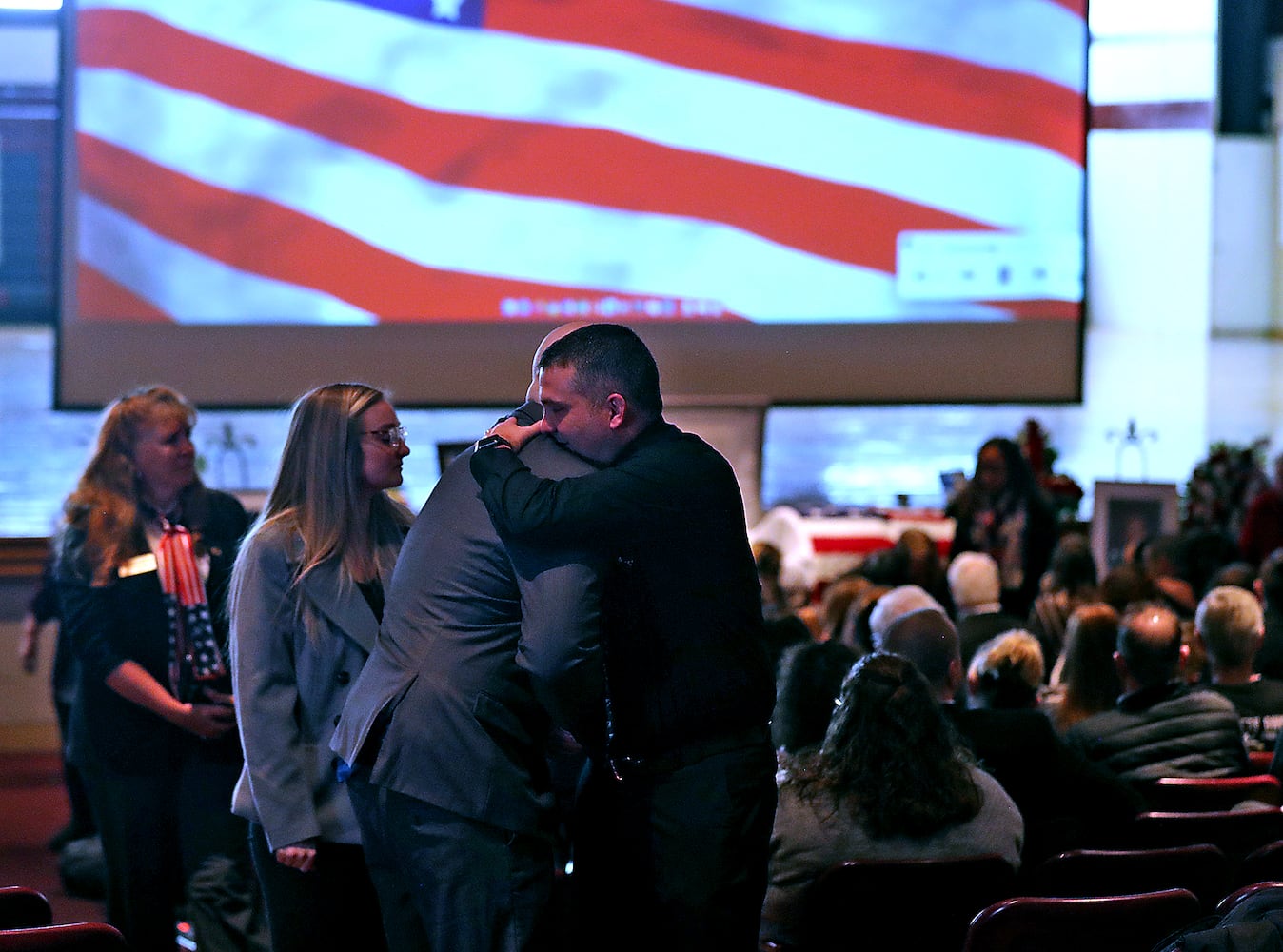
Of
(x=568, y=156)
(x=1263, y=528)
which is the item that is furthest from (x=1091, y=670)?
(x=568, y=156)

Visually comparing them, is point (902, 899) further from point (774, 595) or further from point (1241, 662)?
point (774, 595)

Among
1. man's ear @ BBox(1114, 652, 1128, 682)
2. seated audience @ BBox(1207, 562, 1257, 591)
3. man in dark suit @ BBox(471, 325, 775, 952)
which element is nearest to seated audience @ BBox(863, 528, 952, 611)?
seated audience @ BBox(1207, 562, 1257, 591)

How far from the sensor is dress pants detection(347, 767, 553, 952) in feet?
6.75

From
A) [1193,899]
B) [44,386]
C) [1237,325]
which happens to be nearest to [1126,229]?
[1237,325]

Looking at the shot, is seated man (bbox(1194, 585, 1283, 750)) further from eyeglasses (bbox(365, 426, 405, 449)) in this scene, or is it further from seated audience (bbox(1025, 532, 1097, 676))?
eyeglasses (bbox(365, 426, 405, 449))

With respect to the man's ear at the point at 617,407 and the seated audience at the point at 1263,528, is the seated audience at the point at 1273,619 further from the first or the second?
the man's ear at the point at 617,407

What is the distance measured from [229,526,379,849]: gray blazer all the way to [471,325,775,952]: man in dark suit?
0.48 metres

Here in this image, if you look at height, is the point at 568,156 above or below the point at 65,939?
above

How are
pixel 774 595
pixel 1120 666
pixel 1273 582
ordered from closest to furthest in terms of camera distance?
pixel 1120 666, pixel 1273 582, pixel 774 595

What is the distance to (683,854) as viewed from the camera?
2020mm

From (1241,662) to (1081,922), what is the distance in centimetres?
172

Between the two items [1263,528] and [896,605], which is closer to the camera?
[896,605]

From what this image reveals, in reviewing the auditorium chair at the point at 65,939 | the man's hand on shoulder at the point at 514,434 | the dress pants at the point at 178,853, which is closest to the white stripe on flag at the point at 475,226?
the dress pants at the point at 178,853

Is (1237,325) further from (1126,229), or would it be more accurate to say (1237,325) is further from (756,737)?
(756,737)
